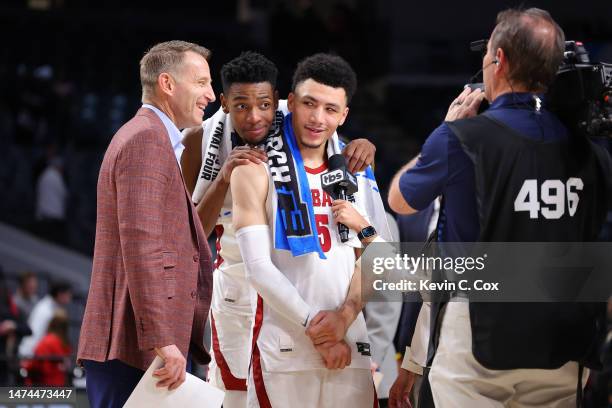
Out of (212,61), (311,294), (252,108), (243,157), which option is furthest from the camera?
(212,61)

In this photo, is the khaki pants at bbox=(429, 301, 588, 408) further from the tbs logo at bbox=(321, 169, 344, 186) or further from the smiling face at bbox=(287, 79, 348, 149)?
the smiling face at bbox=(287, 79, 348, 149)

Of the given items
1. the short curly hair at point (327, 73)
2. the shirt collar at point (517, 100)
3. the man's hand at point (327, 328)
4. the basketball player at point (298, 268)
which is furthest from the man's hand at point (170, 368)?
the shirt collar at point (517, 100)

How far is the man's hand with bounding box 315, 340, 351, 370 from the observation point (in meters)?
3.52

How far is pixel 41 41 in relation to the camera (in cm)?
1426

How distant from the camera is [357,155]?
3842mm

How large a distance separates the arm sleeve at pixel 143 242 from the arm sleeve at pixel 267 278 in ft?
1.13

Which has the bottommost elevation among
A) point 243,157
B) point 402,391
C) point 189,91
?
point 402,391

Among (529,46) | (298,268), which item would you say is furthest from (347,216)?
(529,46)

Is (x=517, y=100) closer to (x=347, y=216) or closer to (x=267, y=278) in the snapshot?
(x=347, y=216)

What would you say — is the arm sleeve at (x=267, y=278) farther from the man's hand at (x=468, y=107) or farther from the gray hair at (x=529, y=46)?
the gray hair at (x=529, y=46)

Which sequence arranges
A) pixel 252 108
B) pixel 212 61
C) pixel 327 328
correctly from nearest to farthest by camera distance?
1. pixel 327 328
2. pixel 252 108
3. pixel 212 61

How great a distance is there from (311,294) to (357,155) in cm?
59

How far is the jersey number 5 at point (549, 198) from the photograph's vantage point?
9.86 feet

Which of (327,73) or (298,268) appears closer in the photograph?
(298,268)
